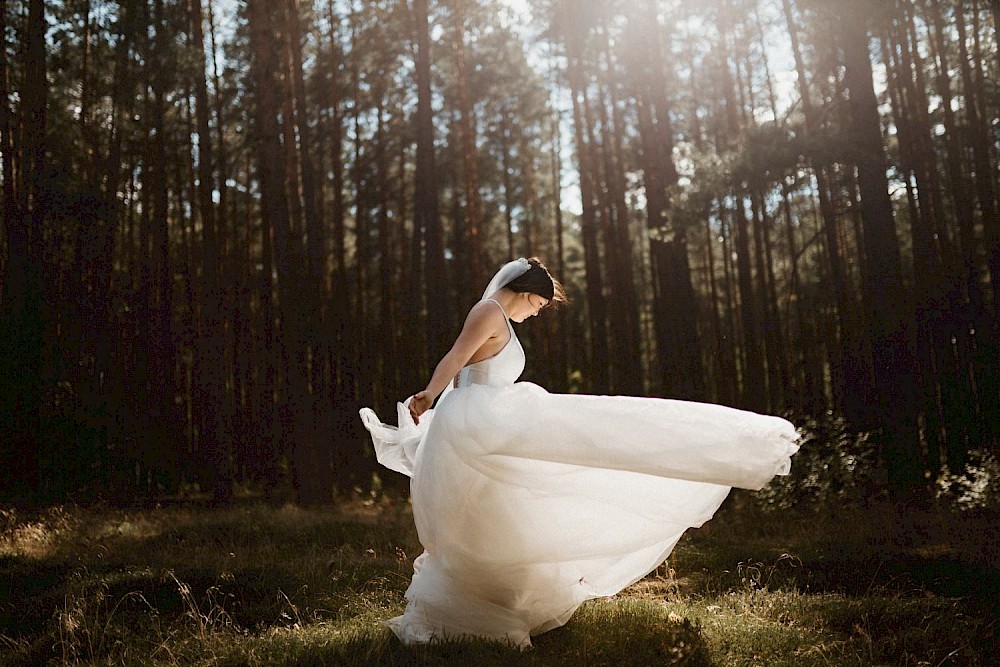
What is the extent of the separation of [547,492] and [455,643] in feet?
3.08

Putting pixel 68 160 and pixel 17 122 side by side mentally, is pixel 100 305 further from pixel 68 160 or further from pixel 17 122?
pixel 17 122

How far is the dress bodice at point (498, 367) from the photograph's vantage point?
459cm

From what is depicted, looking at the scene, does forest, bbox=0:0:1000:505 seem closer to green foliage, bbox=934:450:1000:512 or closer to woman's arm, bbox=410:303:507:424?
green foliage, bbox=934:450:1000:512

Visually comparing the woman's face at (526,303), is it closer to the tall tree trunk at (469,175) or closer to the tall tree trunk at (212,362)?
the tall tree trunk at (212,362)

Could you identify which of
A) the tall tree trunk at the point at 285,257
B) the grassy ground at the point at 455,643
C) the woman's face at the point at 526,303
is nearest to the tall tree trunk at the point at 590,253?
the tall tree trunk at the point at 285,257

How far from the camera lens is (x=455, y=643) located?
420cm

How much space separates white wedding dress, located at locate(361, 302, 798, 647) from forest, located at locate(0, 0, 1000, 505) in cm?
752

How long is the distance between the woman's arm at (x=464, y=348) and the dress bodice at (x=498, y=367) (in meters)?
0.10

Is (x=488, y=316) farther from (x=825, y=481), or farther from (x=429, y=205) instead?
(x=429, y=205)

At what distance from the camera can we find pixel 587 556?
14.2 ft

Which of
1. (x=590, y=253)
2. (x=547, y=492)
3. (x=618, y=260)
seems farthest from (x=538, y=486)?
(x=618, y=260)

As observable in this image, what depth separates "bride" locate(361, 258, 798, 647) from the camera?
4.14 metres

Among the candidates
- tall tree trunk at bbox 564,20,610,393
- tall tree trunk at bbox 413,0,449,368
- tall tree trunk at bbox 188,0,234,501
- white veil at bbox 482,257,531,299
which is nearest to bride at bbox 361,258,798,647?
white veil at bbox 482,257,531,299

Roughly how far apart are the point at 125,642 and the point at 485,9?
19.4 m
